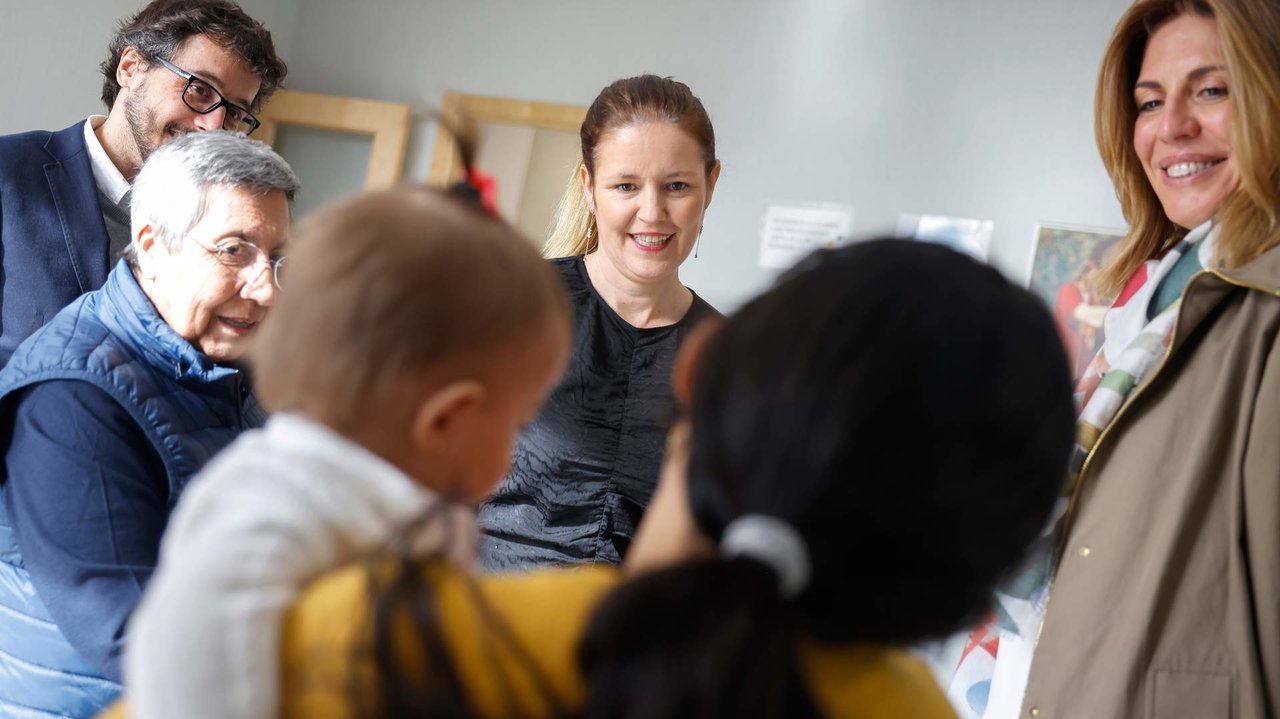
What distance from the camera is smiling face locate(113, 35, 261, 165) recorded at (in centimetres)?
223

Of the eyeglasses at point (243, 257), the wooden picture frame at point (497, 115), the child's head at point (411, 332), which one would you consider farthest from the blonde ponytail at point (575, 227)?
the wooden picture frame at point (497, 115)

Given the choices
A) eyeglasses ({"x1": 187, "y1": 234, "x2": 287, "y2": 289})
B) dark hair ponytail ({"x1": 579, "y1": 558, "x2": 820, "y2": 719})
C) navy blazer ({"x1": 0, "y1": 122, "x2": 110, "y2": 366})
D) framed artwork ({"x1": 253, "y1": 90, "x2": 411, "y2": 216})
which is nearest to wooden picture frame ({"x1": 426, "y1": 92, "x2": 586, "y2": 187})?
framed artwork ({"x1": 253, "y1": 90, "x2": 411, "y2": 216})

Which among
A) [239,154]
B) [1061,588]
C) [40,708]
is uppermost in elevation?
[239,154]

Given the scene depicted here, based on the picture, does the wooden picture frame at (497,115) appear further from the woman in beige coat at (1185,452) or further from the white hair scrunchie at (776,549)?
the white hair scrunchie at (776,549)

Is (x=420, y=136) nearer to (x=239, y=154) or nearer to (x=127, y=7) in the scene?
(x=127, y=7)

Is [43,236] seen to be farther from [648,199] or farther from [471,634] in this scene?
[471,634]

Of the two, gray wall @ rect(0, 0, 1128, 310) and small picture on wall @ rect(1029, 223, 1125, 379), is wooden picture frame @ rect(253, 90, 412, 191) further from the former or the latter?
small picture on wall @ rect(1029, 223, 1125, 379)

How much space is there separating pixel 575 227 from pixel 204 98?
84 centimetres

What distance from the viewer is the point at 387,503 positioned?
26.5 inches

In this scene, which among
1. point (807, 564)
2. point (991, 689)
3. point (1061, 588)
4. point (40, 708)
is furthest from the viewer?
point (991, 689)

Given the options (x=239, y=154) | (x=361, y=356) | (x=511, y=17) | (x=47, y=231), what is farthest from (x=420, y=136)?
(x=361, y=356)

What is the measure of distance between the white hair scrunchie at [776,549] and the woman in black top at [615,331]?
50.9 inches

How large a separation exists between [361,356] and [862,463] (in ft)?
1.03

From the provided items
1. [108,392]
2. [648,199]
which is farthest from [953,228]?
[108,392]
